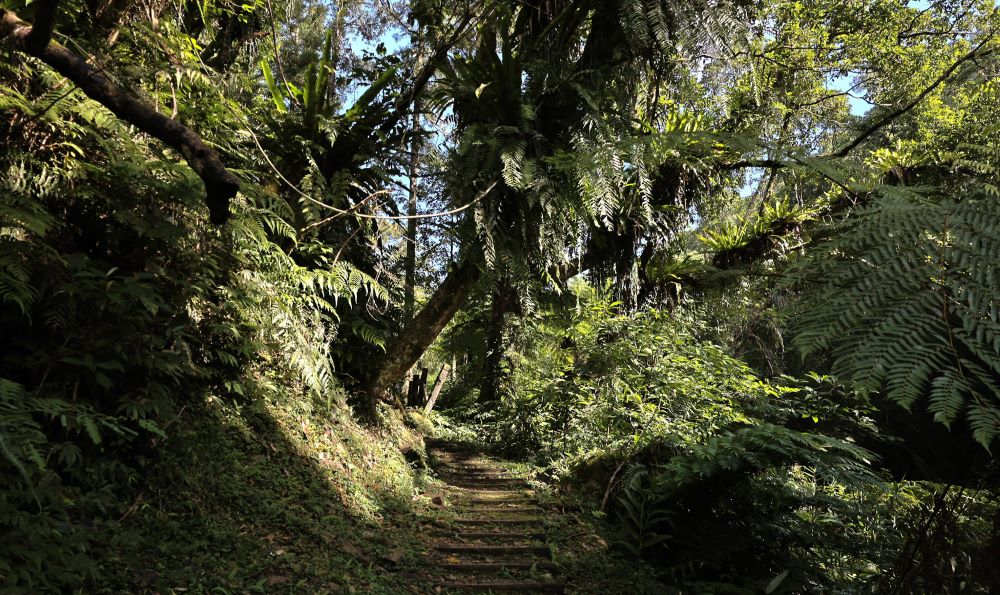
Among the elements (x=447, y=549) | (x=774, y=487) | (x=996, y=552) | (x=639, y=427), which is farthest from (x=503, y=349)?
(x=996, y=552)

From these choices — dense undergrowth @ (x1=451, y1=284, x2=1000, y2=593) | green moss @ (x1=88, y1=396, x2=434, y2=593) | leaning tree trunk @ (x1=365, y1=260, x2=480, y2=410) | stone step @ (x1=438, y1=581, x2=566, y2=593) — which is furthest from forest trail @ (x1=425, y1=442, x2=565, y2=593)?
leaning tree trunk @ (x1=365, y1=260, x2=480, y2=410)

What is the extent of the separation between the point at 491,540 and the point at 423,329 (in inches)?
81.9

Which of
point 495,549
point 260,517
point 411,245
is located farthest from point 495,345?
point 260,517

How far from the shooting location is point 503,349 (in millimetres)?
6840

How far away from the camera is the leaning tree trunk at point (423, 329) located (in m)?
4.75

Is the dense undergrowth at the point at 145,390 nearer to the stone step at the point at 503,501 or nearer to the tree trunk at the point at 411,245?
the stone step at the point at 503,501

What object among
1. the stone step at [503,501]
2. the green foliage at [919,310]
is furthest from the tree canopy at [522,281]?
the stone step at [503,501]

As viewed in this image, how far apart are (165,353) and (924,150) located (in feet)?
22.9

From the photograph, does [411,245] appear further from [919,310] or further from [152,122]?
[919,310]

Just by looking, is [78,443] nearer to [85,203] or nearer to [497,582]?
[85,203]

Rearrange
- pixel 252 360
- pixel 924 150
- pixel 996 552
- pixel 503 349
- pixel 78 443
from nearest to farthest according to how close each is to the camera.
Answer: pixel 996 552 → pixel 78 443 → pixel 252 360 → pixel 924 150 → pixel 503 349

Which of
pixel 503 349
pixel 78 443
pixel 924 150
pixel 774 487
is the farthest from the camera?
pixel 503 349

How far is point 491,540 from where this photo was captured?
406 cm

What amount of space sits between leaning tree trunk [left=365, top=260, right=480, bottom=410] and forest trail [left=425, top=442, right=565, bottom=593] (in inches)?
53.1
